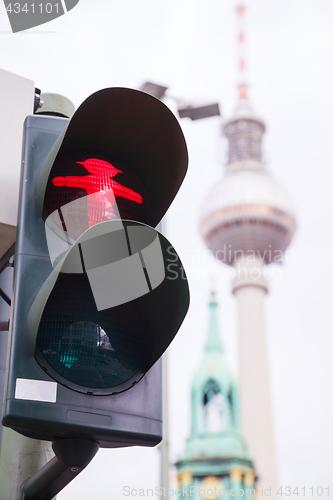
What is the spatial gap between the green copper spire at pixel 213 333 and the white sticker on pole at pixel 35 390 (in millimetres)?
53408

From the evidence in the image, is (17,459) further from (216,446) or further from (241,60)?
(241,60)

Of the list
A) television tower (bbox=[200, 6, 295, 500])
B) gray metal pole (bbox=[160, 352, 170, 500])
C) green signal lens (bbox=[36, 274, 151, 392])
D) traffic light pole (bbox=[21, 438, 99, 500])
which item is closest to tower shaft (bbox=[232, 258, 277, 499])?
television tower (bbox=[200, 6, 295, 500])

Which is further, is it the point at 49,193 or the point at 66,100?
the point at 66,100

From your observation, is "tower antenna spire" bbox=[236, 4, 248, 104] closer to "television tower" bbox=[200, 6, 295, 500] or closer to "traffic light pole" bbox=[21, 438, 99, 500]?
"television tower" bbox=[200, 6, 295, 500]

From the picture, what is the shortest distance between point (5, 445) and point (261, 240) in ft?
246

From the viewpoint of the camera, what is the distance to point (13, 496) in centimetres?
266

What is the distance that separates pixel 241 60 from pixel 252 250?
1042 inches

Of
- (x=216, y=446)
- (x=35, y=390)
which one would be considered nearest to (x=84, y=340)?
(x=35, y=390)

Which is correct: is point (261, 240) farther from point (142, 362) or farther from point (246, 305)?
point (142, 362)

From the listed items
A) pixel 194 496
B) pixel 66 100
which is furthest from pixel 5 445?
pixel 194 496

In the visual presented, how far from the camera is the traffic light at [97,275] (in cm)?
202

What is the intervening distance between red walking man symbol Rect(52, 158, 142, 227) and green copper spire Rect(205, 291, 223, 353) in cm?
5291

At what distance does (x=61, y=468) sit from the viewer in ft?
7.16

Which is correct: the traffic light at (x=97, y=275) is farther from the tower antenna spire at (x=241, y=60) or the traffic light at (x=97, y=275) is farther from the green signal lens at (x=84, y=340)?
the tower antenna spire at (x=241, y=60)
